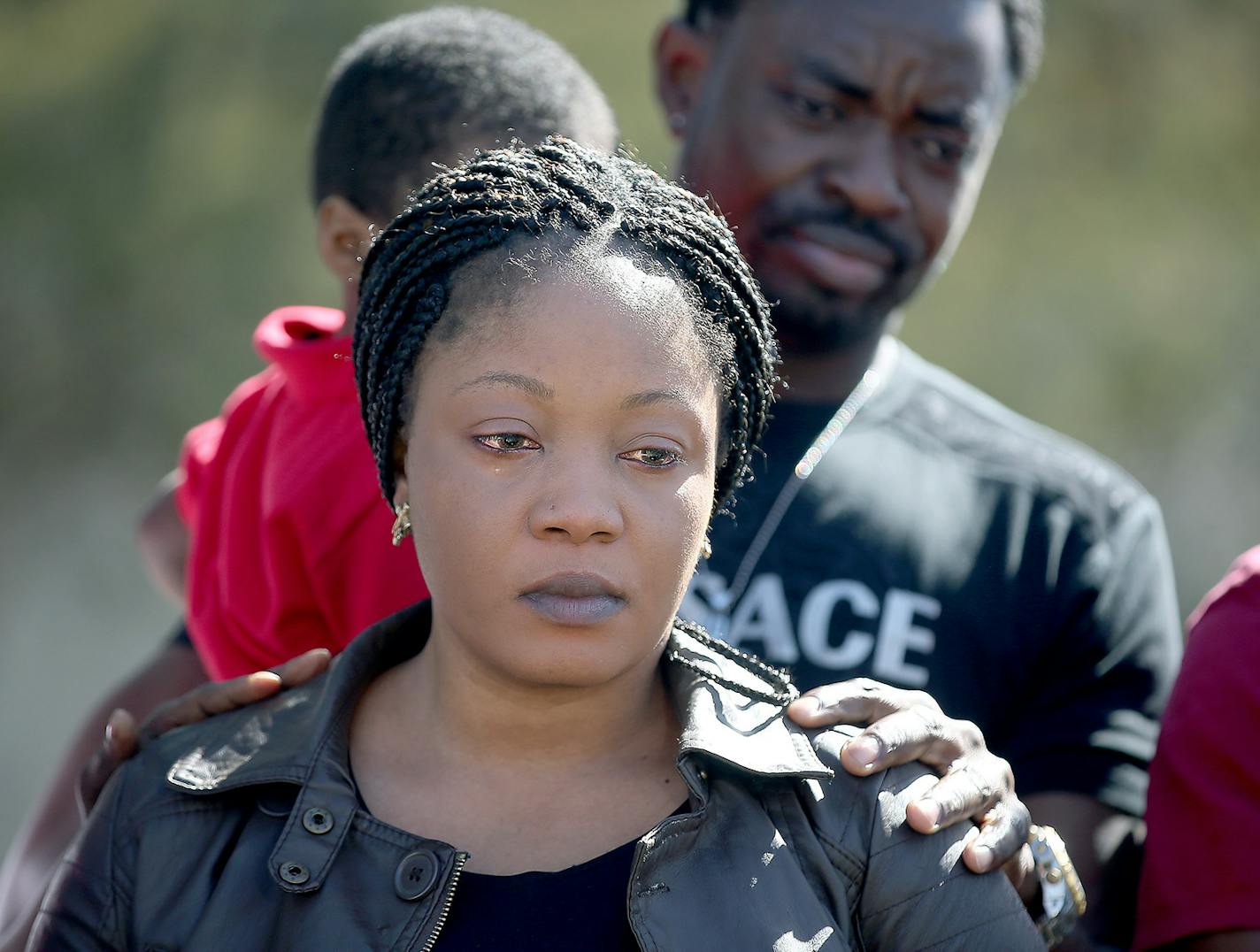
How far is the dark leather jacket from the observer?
6.23 ft

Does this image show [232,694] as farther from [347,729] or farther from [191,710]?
[347,729]

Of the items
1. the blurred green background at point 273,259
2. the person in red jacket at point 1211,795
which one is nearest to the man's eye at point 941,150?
the person in red jacket at point 1211,795

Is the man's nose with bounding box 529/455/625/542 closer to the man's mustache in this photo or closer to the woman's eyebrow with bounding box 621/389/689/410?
the woman's eyebrow with bounding box 621/389/689/410

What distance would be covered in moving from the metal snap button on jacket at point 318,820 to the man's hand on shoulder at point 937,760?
2.06 ft

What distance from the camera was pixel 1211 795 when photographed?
8.00 feet

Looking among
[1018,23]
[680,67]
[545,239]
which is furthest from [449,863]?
[1018,23]

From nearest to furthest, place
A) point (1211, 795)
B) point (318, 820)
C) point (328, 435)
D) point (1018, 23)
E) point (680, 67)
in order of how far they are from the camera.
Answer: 1. point (318, 820)
2. point (1211, 795)
3. point (328, 435)
4. point (1018, 23)
5. point (680, 67)

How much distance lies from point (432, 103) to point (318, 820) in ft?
4.72

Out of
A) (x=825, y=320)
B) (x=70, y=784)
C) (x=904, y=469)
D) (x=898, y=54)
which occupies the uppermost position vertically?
(x=898, y=54)

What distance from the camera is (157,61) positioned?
670 centimetres

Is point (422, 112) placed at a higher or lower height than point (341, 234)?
higher

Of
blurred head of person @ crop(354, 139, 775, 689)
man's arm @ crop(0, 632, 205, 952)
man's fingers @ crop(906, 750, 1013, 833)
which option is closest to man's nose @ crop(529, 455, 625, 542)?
blurred head of person @ crop(354, 139, 775, 689)

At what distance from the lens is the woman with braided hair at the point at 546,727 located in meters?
1.92

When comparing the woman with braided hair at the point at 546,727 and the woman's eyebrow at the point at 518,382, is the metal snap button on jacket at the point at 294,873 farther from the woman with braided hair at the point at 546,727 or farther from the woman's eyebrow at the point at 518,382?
the woman's eyebrow at the point at 518,382
